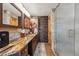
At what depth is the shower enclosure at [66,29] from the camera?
1751mm

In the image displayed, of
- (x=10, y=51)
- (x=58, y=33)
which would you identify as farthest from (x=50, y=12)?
(x=10, y=51)

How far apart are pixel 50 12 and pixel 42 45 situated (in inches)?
22.2

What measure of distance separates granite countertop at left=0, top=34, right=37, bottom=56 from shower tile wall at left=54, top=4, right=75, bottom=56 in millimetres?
435

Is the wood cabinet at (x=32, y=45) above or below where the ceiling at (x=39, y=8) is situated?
below

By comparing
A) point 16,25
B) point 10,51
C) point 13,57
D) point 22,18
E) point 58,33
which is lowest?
point 13,57

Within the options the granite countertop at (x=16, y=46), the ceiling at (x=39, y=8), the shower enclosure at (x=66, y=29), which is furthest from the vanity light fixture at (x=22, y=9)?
the shower enclosure at (x=66, y=29)

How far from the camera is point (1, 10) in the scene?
166cm

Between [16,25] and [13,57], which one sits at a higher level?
[16,25]

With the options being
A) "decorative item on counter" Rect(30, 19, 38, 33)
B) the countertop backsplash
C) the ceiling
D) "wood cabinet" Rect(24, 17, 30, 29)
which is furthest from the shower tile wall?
the countertop backsplash

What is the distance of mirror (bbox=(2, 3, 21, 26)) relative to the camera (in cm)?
173

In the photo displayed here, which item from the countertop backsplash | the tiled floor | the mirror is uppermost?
the mirror

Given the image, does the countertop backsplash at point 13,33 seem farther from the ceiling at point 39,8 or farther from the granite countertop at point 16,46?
the ceiling at point 39,8

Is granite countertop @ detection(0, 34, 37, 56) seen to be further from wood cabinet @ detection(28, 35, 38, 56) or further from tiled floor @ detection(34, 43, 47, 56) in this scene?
tiled floor @ detection(34, 43, 47, 56)

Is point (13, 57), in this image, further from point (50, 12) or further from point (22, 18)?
point (50, 12)
